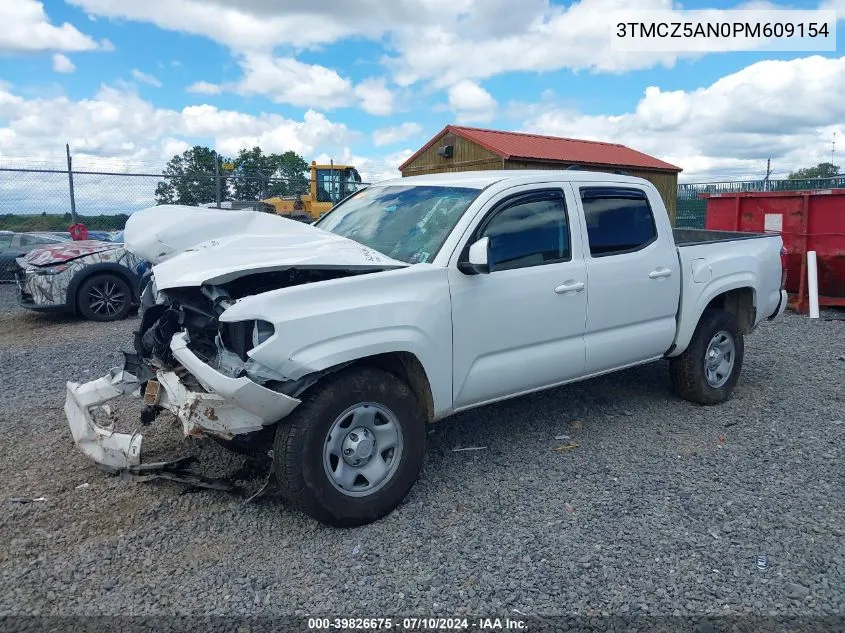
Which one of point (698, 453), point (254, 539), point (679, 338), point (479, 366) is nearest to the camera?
point (254, 539)

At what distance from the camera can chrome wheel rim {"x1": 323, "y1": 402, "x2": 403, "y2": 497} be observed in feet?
11.2

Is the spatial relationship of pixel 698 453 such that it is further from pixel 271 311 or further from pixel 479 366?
pixel 271 311

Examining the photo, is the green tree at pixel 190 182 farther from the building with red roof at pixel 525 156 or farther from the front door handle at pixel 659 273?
the front door handle at pixel 659 273

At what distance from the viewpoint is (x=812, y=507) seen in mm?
3768

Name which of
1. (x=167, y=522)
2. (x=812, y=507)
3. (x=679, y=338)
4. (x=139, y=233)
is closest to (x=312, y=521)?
(x=167, y=522)

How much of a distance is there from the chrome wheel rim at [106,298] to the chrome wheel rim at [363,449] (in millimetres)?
7228

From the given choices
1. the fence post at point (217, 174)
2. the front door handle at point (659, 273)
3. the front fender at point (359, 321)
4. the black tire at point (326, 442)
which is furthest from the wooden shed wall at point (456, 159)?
the black tire at point (326, 442)

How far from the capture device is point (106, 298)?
9398mm

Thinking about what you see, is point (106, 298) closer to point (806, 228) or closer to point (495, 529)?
point (495, 529)

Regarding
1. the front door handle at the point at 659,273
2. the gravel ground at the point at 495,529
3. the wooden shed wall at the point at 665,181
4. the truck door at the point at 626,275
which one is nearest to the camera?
the gravel ground at the point at 495,529

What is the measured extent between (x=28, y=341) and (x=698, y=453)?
25.9 ft

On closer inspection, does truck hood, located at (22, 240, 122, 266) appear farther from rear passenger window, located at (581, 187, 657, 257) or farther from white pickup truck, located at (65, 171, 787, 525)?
rear passenger window, located at (581, 187, 657, 257)

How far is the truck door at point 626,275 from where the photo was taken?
4512 mm

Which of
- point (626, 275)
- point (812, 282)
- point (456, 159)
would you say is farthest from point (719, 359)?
point (456, 159)
